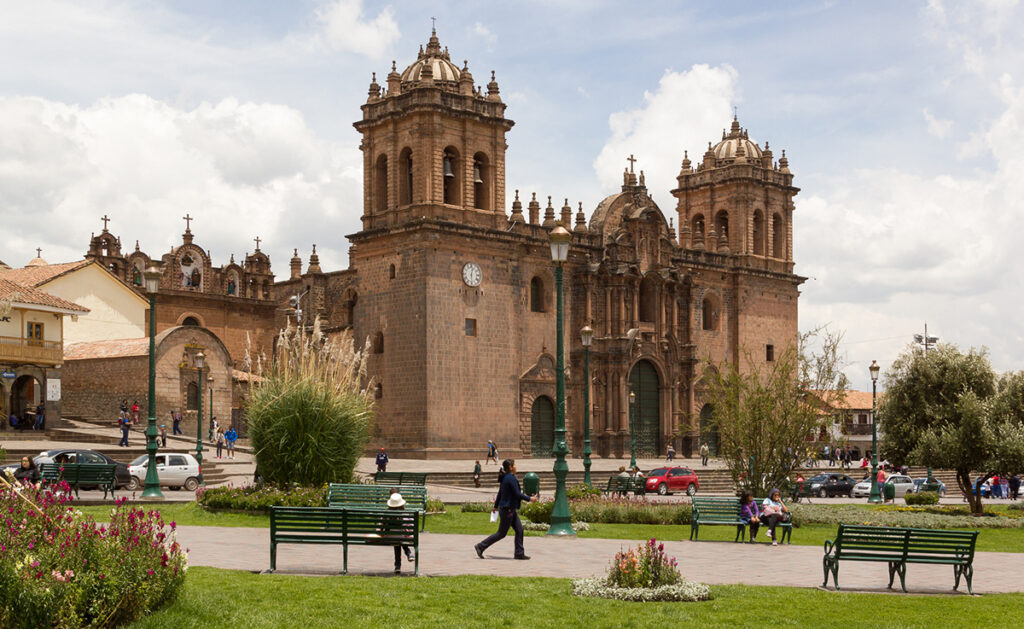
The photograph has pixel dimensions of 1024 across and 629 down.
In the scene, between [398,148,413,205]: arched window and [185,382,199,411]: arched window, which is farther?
[398,148,413,205]: arched window

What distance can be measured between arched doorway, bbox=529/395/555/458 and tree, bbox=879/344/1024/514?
17254 mm

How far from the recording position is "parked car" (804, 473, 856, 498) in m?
41.1

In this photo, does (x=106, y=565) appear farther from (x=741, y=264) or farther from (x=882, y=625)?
(x=741, y=264)

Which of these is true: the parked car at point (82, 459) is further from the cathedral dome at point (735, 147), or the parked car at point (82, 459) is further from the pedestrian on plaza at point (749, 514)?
the cathedral dome at point (735, 147)

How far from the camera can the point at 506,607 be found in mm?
11430

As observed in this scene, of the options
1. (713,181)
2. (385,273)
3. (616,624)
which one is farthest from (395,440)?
(616,624)

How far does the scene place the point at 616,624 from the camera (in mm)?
10789

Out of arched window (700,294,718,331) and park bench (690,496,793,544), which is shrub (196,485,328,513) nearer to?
park bench (690,496,793,544)

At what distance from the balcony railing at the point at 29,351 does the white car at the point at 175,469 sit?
11.7 metres

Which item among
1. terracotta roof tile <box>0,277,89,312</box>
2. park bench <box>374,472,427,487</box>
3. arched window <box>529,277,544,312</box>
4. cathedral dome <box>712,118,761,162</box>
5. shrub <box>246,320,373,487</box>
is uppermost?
cathedral dome <box>712,118,761,162</box>

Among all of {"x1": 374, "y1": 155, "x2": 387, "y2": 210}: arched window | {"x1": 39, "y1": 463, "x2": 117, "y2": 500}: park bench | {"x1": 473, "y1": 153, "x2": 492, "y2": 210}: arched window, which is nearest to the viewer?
{"x1": 39, "y1": 463, "x2": 117, "y2": 500}: park bench

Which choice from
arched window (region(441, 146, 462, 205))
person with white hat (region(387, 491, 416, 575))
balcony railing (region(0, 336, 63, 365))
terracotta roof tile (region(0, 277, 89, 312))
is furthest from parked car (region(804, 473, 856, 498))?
person with white hat (region(387, 491, 416, 575))

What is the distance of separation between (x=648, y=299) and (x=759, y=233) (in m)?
9.80

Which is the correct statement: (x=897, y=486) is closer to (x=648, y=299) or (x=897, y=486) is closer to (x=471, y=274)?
(x=648, y=299)
